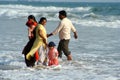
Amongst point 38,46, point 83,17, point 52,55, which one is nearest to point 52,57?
point 52,55

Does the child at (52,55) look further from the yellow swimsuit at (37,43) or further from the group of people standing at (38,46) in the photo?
the yellow swimsuit at (37,43)

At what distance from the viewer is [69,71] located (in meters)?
9.37

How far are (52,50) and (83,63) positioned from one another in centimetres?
104

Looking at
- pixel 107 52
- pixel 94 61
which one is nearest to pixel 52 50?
pixel 94 61

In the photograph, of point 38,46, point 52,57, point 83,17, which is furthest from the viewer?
point 83,17

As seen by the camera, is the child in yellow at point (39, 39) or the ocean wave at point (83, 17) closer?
the child in yellow at point (39, 39)

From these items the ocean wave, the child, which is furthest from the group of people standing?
the ocean wave

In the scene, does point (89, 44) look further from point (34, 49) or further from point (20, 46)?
point (34, 49)

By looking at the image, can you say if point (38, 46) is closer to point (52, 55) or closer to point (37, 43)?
point (37, 43)

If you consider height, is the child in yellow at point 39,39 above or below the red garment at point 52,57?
above

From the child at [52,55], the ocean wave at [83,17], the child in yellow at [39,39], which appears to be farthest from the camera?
the ocean wave at [83,17]

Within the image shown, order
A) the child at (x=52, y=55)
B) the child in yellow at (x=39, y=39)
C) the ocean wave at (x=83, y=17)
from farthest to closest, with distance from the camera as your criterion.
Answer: the ocean wave at (x=83, y=17), the child at (x=52, y=55), the child in yellow at (x=39, y=39)

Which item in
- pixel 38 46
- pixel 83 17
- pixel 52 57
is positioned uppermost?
pixel 38 46

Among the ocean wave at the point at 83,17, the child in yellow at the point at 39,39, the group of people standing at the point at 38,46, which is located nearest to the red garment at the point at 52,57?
the group of people standing at the point at 38,46
